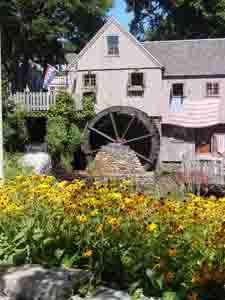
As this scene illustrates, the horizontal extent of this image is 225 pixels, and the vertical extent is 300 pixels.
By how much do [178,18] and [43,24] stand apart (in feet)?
39.9

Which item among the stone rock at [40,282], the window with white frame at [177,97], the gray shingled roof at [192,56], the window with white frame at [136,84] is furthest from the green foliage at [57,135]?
the stone rock at [40,282]

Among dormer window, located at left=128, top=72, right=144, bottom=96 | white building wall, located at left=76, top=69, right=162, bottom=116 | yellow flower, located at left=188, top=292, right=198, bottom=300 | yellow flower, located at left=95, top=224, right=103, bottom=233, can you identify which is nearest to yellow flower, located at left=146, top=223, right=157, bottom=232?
yellow flower, located at left=95, top=224, right=103, bottom=233

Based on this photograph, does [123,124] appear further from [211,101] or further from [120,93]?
[211,101]

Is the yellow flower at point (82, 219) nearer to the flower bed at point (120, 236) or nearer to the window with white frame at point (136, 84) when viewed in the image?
the flower bed at point (120, 236)

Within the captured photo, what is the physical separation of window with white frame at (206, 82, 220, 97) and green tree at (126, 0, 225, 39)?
11.1 m

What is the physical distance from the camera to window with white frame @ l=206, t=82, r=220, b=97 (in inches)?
1045

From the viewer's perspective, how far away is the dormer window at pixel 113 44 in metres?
27.1

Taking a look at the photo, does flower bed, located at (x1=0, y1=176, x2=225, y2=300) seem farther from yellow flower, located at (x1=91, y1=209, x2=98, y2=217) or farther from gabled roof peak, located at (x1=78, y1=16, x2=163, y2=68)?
gabled roof peak, located at (x1=78, y1=16, x2=163, y2=68)

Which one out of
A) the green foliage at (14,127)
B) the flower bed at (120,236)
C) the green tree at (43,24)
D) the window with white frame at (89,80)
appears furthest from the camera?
the green tree at (43,24)

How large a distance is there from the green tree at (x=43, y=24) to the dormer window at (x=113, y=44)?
18.6 ft

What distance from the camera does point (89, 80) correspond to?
27.5m

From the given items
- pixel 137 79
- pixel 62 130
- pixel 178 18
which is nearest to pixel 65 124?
pixel 62 130

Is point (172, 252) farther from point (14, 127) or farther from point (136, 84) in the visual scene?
point (136, 84)

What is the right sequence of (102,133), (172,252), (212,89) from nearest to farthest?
1. (172,252)
2. (102,133)
3. (212,89)
